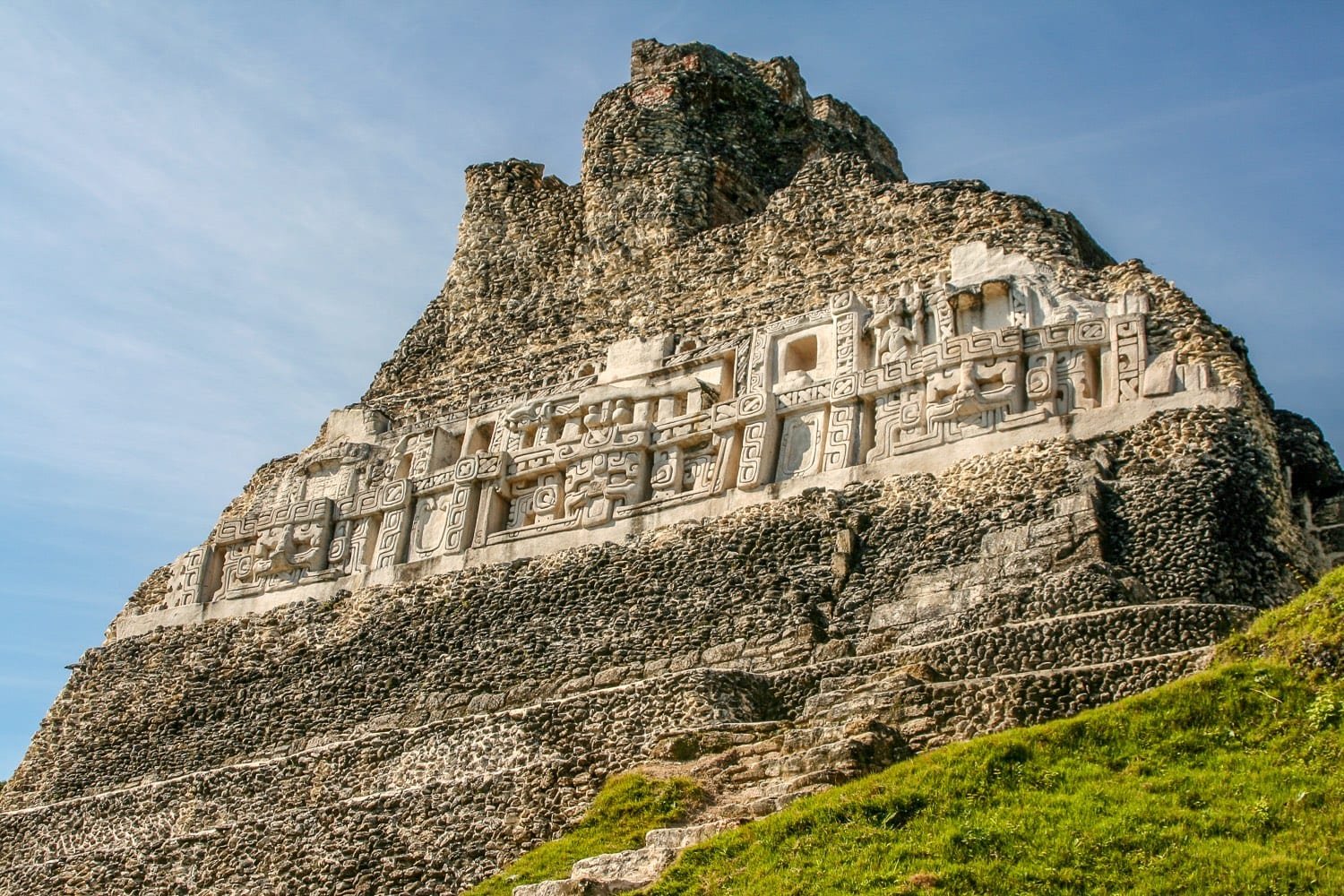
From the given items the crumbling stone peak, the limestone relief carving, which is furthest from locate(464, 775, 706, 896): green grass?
the limestone relief carving

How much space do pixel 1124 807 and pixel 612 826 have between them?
3.56 meters

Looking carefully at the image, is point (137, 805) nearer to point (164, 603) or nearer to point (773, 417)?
point (164, 603)

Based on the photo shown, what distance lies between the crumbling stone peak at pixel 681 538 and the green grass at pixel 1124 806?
2.39 feet

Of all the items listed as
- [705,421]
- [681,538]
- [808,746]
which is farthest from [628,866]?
[705,421]

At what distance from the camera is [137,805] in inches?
609

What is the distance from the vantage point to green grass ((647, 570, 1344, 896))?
7.69 m

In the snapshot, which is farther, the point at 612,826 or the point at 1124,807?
the point at 612,826

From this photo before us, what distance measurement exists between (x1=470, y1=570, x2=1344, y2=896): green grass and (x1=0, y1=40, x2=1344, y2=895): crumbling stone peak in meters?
0.73

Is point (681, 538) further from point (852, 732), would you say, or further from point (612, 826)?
point (852, 732)

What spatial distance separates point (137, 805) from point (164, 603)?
12.1 ft

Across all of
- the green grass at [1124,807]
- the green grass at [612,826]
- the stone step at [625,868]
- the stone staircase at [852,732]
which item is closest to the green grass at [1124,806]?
the green grass at [1124,807]

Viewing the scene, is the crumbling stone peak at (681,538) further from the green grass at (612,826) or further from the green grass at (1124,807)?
the green grass at (1124,807)

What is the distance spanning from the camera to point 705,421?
15852 millimetres

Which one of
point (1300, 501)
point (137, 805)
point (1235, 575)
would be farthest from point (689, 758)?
point (137, 805)
